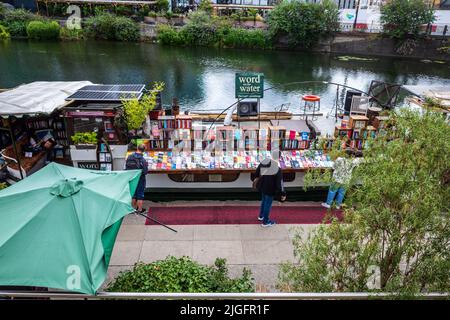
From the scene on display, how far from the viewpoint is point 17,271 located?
4.57 m

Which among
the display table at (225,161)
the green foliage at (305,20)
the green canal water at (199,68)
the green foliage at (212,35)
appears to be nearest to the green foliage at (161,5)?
the green foliage at (212,35)

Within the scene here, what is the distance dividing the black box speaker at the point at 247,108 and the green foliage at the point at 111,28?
125 ft

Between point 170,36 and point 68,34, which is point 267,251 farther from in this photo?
point 68,34

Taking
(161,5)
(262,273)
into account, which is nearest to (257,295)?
(262,273)

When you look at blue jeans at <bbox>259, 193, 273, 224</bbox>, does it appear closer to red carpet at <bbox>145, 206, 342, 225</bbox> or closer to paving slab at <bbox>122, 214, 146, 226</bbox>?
red carpet at <bbox>145, 206, 342, 225</bbox>

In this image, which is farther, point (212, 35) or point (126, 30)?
point (126, 30)

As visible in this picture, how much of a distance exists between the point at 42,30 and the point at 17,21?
4.44 m

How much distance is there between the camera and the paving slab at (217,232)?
8438 millimetres

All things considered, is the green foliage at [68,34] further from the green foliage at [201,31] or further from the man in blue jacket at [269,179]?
the man in blue jacket at [269,179]

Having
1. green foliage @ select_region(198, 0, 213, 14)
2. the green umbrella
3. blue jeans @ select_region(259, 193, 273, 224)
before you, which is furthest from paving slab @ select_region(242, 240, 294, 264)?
green foliage @ select_region(198, 0, 213, 14)

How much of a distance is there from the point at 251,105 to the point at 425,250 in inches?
339

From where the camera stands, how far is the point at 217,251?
793 cm

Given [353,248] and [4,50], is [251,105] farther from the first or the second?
[4,50]
